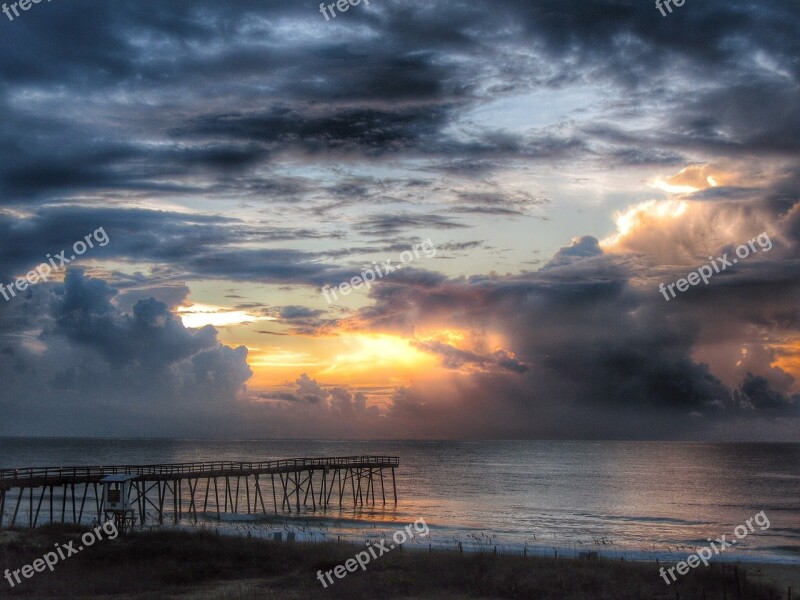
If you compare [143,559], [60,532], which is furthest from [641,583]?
[60,532]

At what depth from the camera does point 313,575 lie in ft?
107

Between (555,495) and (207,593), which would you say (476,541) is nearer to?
(207,593)

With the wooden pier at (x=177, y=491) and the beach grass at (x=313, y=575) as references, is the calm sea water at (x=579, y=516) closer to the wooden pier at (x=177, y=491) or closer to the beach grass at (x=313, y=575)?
the wooden pier at (x=177, y=491)

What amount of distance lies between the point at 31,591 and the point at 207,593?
22.6 feet
